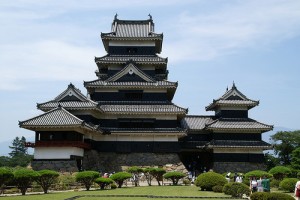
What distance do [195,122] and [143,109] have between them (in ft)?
28.9

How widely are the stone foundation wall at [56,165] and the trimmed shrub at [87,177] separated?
21.5ft

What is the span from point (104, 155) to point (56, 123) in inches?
373

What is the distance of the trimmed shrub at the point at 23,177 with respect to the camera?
99.7 ft

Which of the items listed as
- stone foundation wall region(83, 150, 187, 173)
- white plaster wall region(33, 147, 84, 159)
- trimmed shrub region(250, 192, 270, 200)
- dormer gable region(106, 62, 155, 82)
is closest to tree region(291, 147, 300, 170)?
stone foundation wall region(83, 150, 187, 173)

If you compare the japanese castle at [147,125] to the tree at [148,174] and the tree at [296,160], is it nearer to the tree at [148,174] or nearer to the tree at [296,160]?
the tree at [296,160]

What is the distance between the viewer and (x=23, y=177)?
30.4 metres

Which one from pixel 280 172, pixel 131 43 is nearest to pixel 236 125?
pixel 280 172

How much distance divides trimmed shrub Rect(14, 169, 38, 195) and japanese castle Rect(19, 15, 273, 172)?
12.3 metres

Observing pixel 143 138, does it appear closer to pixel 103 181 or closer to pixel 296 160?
pixel 103 181

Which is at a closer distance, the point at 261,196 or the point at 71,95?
the point at 261,196

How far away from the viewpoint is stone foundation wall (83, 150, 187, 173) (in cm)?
4647

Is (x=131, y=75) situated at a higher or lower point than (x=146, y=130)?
higher

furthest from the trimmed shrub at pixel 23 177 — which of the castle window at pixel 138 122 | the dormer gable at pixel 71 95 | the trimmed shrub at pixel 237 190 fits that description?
the castle window at pixel 138 122

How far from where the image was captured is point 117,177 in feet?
116
